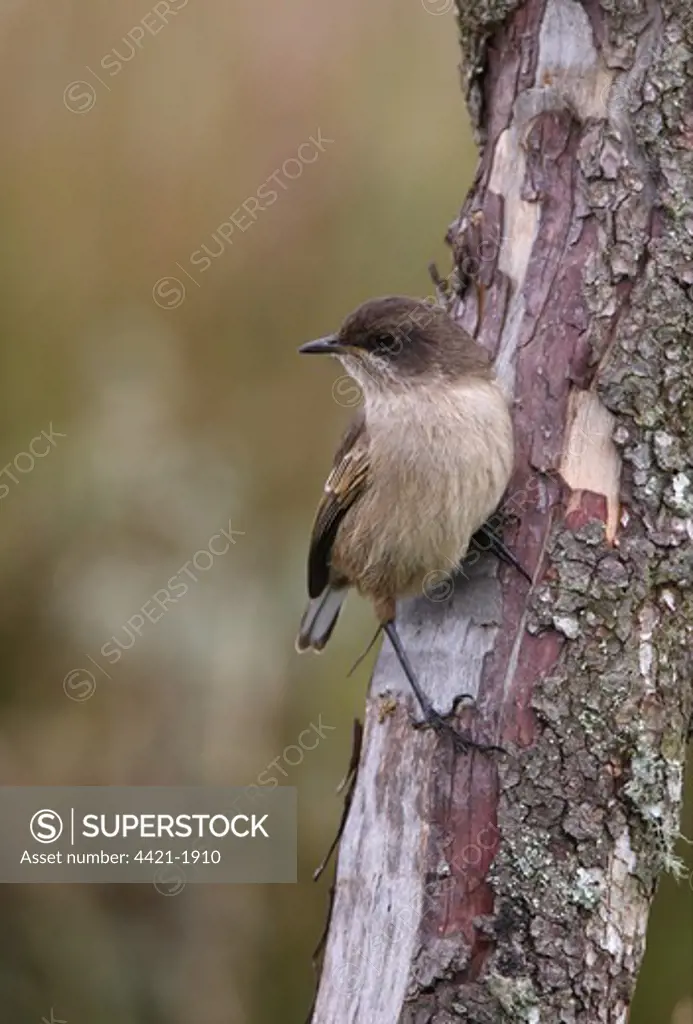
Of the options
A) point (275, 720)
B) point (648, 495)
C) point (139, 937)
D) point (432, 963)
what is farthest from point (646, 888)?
point (139, 937)

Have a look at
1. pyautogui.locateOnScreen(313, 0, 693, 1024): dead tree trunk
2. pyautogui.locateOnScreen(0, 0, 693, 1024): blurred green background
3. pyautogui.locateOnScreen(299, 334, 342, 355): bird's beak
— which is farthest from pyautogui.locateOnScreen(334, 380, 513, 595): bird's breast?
pyautogui.locateOnScreen(0, 0, 693, 1024): blurred green background

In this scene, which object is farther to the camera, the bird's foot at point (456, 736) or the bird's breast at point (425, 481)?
the bird's breast at point (425, 481)

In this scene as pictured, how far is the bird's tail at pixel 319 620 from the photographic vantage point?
450 cm

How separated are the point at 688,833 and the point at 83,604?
94.4 inches

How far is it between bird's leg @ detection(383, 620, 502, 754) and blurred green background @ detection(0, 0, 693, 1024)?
49.9 inches

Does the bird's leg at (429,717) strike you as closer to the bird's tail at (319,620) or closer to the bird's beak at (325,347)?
the bird's tail at (319,620)

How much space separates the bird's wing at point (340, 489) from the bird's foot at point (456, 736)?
88 centimetres

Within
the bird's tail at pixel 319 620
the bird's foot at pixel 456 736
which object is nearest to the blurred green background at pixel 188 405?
the bird's tail at pixel 319 620

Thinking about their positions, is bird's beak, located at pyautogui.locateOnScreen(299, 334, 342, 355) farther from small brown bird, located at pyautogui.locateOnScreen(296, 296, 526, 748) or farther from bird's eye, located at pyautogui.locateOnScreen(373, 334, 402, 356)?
bird's eye, located at pyautogui.locateOnScreen(373, 334, 402, 356)

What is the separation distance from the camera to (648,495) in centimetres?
356

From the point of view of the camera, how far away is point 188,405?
536 cm

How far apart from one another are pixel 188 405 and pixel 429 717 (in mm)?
2307

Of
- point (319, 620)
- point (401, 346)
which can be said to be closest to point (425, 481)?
point (401, 346)

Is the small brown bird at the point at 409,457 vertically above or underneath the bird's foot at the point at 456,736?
above
